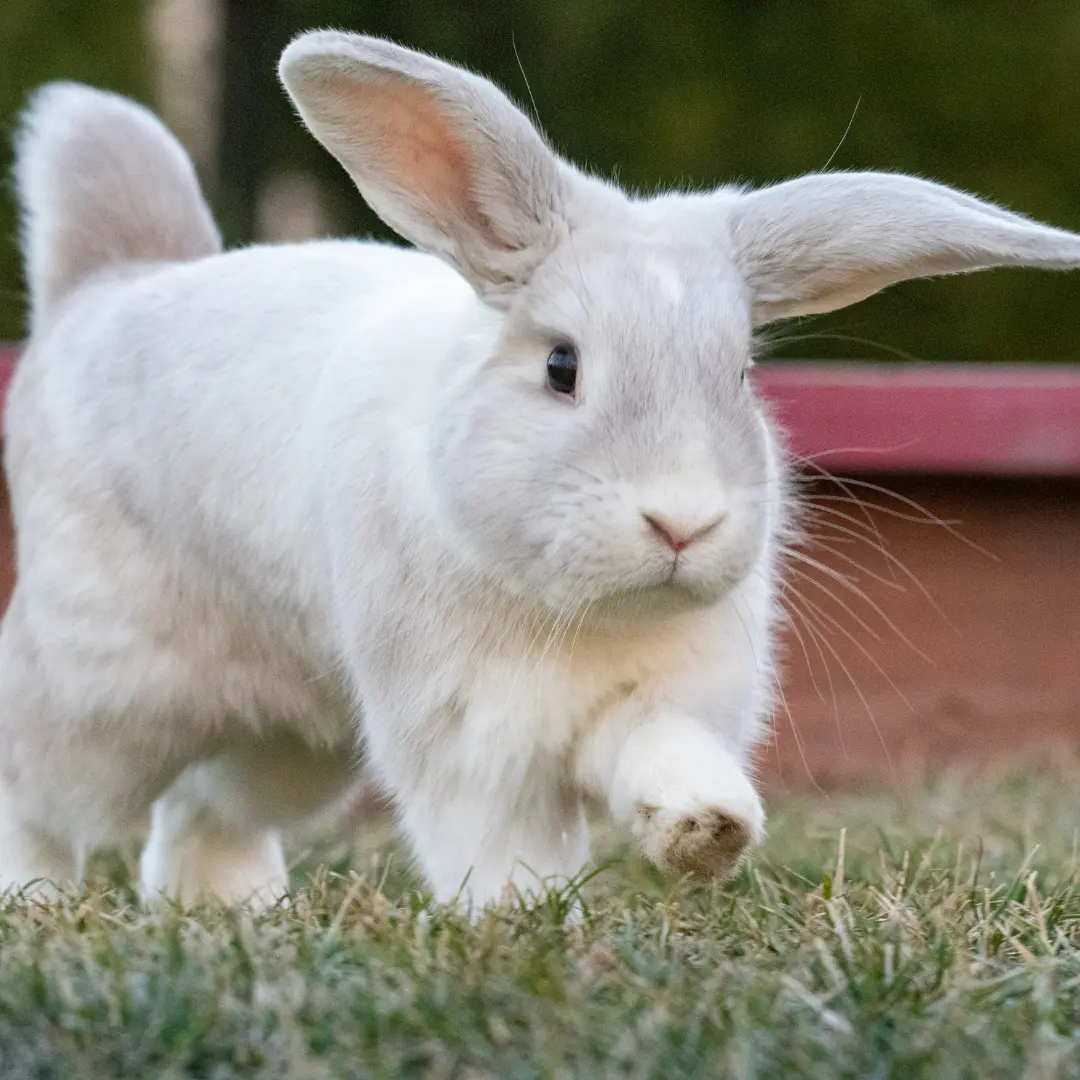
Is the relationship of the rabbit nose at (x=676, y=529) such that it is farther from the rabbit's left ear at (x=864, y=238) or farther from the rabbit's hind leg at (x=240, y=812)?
the rabbit's hind leg at (x=240, y=812)

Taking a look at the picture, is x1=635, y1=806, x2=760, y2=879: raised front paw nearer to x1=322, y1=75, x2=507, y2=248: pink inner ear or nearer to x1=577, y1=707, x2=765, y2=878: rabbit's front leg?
x1=577, y1=707, x2=765, y2=878: rabbit's front leg

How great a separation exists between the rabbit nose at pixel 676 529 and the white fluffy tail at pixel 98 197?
6.08 feet

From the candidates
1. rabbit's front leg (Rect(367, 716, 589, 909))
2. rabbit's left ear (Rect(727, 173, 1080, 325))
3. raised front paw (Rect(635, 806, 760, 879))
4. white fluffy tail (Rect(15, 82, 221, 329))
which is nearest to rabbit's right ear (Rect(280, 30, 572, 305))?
rabbit's left ear (Rect(727, 173, 1080, 325))

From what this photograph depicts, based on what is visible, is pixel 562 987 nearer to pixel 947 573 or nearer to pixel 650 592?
pixel 650 592

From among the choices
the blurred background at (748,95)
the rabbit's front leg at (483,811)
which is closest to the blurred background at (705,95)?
the blurred background at (748,95)

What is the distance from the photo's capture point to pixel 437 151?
10.5 feet

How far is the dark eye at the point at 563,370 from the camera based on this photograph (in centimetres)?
301

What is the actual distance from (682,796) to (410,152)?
1087 mm

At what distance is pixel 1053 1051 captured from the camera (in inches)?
84.5

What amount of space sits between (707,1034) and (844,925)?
565mm

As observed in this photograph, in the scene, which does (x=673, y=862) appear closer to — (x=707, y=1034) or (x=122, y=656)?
(x=707, y=1034)

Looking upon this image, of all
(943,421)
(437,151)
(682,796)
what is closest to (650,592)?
(682,796)

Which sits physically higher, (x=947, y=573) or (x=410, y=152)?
(x=410, y=152)

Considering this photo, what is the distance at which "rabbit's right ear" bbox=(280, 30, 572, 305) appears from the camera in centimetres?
310
